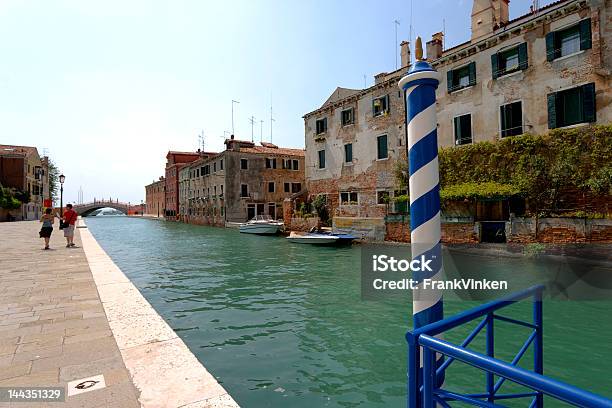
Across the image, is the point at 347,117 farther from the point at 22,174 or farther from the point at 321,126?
the point at 22,174

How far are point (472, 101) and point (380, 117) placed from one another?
5.62 meters

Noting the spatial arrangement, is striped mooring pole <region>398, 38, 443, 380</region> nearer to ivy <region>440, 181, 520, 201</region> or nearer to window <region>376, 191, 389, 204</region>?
ivy <region>440, 181, 520, 201</region>

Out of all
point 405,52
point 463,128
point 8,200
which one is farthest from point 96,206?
point 463,128

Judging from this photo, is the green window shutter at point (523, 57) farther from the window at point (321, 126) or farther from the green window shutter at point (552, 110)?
→ the window at point (321, 126)

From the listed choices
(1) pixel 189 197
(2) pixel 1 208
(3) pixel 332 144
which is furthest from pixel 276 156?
(2) pixel 1 208

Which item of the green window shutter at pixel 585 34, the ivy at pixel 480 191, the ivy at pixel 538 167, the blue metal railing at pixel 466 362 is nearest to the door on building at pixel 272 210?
the ivy at pixel 538 167

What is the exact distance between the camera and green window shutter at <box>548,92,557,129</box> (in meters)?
14.5

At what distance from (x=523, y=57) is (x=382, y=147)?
8.32 m

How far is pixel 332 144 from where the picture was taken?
2509 centimetres

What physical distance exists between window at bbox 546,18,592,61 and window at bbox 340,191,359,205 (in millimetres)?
12179

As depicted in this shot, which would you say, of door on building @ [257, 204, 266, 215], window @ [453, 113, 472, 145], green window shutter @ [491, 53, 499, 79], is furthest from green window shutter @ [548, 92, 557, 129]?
door on building @ [257, 204, 266, 215]

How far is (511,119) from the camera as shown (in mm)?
15969

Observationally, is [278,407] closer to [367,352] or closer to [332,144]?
[367,352]

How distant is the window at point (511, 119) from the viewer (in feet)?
51.6
